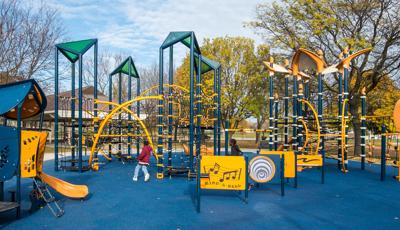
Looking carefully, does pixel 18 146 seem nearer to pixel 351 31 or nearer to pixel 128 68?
pixel 128 68

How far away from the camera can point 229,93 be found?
94.3ft

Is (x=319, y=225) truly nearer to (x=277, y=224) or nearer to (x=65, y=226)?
(x=277, y=224)

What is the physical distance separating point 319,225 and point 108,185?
22.3ft

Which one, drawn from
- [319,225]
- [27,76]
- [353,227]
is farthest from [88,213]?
[27,76]

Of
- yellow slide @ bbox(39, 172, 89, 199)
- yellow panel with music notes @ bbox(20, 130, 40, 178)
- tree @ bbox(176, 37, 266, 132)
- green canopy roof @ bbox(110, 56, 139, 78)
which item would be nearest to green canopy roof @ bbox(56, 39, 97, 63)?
green canopy roof @ bbox(110, 56, 139, 78)

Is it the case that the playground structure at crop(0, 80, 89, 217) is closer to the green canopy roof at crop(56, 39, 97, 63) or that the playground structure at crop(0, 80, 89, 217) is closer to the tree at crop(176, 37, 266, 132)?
the green canopy roof at crop(56, 39, 97, 63)

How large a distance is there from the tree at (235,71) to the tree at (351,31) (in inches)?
213

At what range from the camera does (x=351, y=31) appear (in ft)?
70.0

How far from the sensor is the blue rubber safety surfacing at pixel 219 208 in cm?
669

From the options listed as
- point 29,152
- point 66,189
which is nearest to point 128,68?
point 66,189

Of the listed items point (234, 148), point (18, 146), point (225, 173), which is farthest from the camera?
point (234, 148)

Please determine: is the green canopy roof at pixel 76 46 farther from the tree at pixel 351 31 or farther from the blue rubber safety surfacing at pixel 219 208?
the tree at pixel 351 31

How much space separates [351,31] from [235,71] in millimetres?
10188

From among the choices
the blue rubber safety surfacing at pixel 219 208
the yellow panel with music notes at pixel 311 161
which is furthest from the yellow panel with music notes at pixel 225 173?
the yellow panel with music notes at pixel 311 161
